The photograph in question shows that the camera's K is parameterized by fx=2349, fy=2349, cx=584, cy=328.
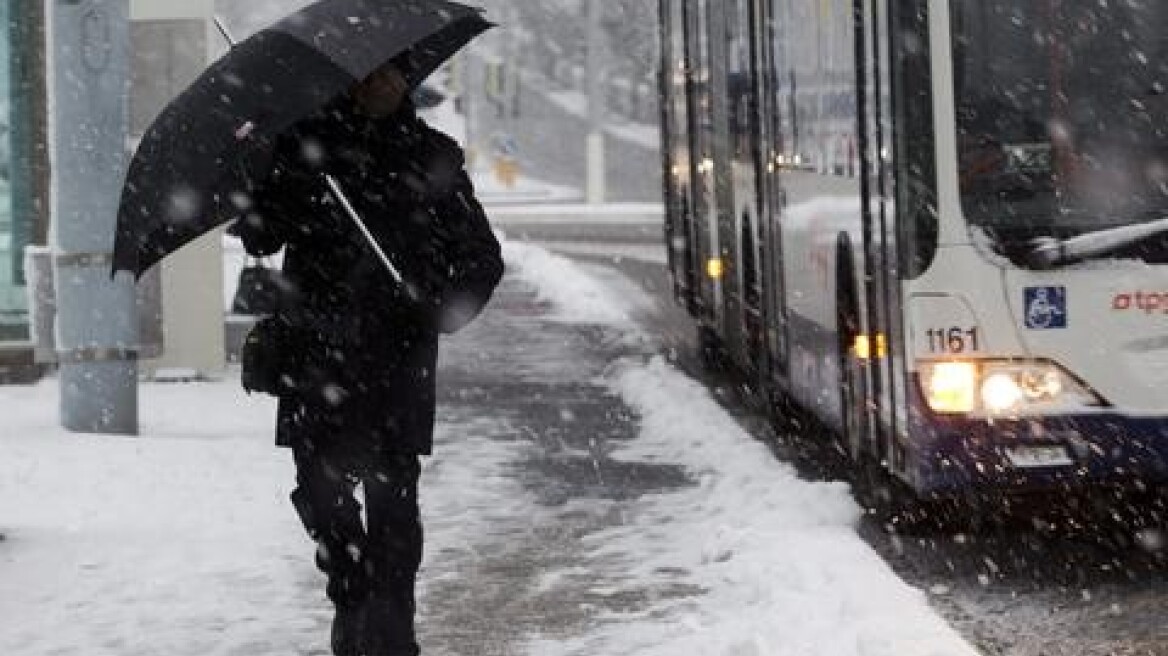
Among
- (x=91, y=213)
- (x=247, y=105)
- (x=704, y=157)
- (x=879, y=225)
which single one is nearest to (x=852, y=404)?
(x=879, y=225)

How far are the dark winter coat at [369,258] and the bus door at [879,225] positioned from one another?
297 cm

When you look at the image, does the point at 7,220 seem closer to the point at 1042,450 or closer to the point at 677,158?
the point at 677,158

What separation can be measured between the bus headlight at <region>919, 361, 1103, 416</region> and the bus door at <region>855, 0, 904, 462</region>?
231mm

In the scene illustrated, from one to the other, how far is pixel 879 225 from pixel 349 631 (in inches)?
133

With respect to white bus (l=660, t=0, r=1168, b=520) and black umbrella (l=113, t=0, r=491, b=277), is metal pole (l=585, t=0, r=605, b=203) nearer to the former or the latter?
white bus (l=660, t=0, r=1168, b=520)

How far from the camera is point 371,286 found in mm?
6070

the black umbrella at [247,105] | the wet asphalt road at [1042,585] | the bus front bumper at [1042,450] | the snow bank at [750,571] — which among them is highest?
the black umbrella at [247,105]

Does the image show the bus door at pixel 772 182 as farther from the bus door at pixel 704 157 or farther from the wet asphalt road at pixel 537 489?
the bus door at pixel 704 157

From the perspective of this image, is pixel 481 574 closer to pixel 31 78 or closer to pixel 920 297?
pixel 920 297

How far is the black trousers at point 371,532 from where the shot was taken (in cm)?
619

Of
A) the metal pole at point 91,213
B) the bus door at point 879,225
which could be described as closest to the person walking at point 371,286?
the bus door at point 879,225

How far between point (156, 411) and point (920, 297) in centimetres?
626

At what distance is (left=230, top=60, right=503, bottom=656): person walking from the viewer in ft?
19.9

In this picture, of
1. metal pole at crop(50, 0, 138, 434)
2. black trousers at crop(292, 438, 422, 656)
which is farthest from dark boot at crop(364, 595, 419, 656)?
metal pole at crop(50, 0, 138, 434)
